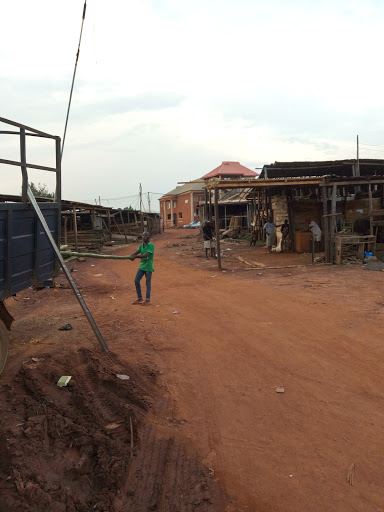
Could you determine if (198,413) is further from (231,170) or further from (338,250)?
(231,170)

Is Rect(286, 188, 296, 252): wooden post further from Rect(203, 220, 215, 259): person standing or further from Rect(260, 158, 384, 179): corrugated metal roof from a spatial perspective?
Rect(203, 220, 215, 259): person standing

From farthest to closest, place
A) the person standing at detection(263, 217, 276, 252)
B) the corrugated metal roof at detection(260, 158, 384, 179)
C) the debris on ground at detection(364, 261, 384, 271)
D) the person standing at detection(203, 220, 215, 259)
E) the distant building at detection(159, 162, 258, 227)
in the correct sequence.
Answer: the distant building at detection(159, 162, 258, 227), the person standing at detection(263, 217, 276, 252), the person standing at detection(203, 220, 215, 259), the corrugated metal roof at detection(260, 158, 384, 179), the debris on ground at detection(364, 261, 384, 271)

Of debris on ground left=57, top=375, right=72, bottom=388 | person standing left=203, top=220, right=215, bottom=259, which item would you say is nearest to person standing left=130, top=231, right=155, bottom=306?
debris on ground left=57, top=375, right=72, bottom=388

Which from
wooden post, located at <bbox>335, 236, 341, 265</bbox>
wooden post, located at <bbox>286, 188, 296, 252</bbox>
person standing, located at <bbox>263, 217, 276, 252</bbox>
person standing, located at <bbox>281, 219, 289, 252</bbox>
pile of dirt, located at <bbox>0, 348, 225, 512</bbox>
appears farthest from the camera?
person standing, located at <bbox>263, 217, 276, 252</bbox>

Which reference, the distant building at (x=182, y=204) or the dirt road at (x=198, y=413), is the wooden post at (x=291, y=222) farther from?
the distant building at (x=182, y=204)

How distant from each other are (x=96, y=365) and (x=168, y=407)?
4.14 ft

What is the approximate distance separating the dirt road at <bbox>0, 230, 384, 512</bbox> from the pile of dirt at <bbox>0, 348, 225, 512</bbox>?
0.04 ft

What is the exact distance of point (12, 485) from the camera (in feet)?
9.63

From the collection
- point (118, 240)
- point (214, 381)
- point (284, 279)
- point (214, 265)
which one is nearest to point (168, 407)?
point (214, 381)

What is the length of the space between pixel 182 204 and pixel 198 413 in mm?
48706

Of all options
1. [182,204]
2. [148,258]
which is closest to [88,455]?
[148,258]

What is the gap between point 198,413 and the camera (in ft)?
13.6

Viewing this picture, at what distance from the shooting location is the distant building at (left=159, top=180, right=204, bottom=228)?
48000 mm

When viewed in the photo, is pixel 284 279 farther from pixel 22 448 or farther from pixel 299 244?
pixel 22 448
